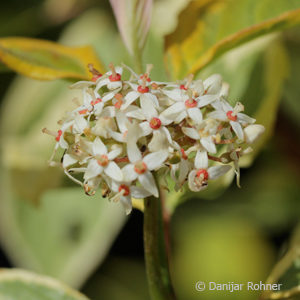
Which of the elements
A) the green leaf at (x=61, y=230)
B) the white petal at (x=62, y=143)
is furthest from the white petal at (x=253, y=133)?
the green leaf at (x=61, y=230)

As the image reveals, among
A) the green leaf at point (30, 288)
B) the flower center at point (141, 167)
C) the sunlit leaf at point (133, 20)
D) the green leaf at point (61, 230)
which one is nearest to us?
the flower center at point (141, 167)

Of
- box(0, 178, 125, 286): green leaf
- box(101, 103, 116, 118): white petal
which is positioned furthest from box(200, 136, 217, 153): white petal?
box(0, 178, 125, 286): green leaf

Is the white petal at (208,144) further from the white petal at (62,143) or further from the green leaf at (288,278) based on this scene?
the green leaf at (288,278)

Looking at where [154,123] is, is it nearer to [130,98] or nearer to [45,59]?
[130,98]

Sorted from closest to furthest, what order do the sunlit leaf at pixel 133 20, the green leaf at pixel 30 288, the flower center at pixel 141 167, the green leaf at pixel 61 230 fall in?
the flower center at pixel 141 167
the sunlit leaf at pixel 133 20
the green leaf at pixel 30 288
the green leaf at pixel 61 230

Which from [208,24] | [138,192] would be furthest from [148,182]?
[208,24]
